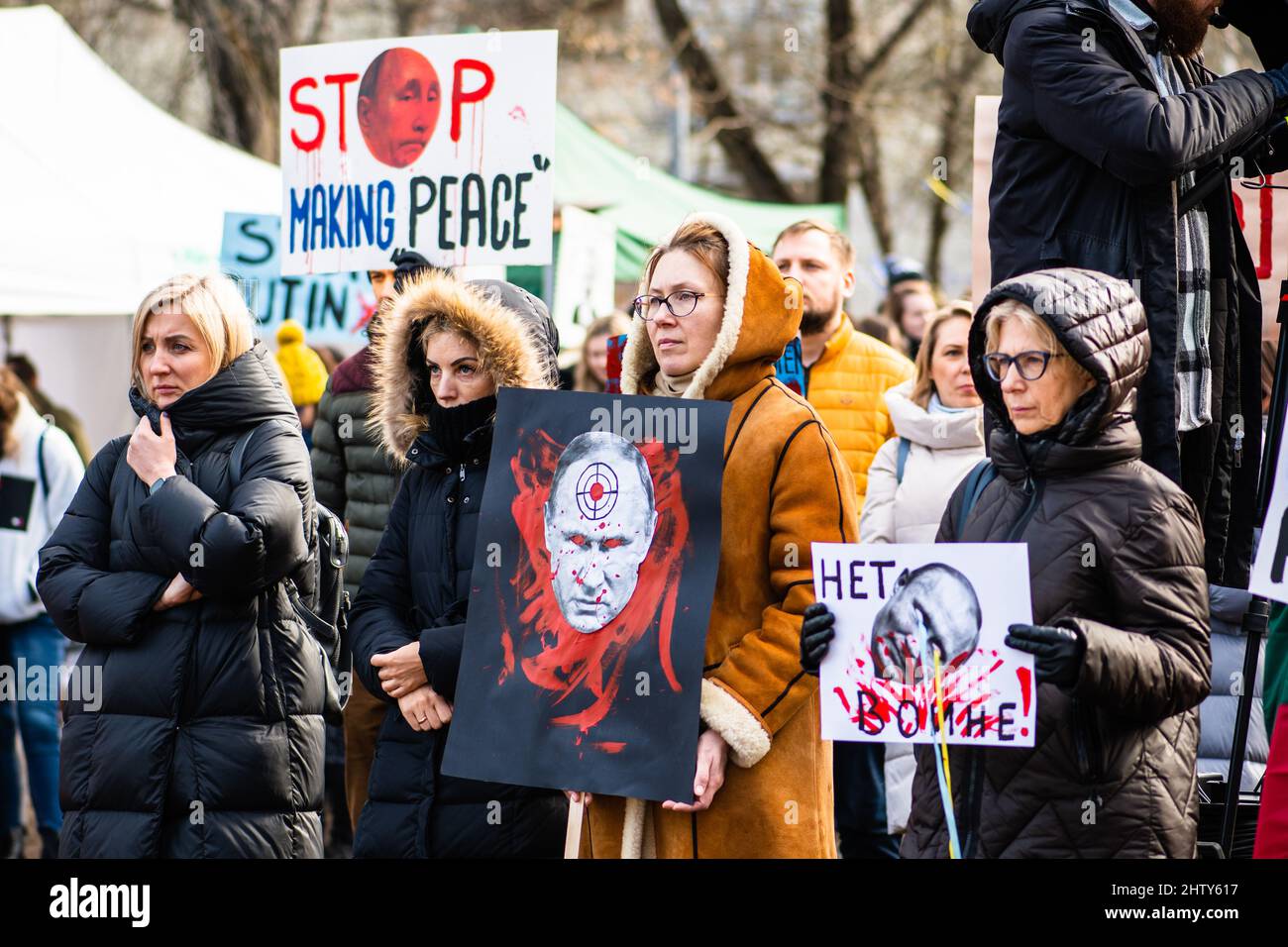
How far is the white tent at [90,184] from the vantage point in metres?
9.96

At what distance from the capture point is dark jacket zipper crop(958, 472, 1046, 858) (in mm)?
3307

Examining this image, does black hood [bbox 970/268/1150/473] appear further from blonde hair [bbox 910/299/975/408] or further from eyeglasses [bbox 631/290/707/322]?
blonde hair [bbox 910/299/975/408]

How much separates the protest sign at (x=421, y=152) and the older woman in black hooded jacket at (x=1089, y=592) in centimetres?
295

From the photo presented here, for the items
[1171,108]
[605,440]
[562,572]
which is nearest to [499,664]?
[562,572]

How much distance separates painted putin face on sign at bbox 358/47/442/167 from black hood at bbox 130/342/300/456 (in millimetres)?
2158

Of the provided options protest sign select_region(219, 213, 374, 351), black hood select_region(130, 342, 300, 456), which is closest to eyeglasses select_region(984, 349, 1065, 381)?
black hood select_region(130, 342, 300, 456)

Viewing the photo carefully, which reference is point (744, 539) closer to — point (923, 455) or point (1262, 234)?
point (1262, 234)

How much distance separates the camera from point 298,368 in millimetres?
7887

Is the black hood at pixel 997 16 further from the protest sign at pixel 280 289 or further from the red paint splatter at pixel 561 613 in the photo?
the protest sign at pixel 280 289

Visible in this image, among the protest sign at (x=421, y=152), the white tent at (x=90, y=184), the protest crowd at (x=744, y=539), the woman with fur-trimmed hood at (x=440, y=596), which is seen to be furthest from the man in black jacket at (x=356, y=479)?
the white tent at (x=90, y=184)

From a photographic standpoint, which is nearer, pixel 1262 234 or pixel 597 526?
pixel 597 526

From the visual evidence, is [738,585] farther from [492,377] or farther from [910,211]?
[910,211]

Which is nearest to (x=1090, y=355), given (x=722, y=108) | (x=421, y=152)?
(x=421, y=152)

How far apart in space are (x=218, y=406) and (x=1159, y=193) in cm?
229
